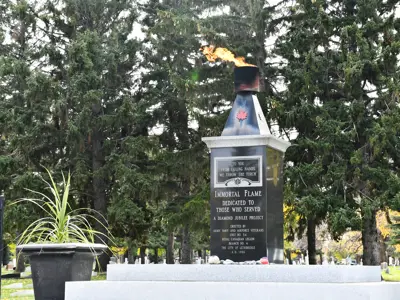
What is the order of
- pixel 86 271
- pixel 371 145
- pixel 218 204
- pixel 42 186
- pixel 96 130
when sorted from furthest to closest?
pixel 96 130 < pixel 42 186 < pixel 371 145 < pixel 218 204 < pixel 86 271

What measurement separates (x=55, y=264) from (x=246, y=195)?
172 inches

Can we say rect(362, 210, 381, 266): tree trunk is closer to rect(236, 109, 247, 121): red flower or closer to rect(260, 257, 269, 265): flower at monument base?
rect(236, 109, 247, 121): red flower

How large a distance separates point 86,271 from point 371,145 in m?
15.6

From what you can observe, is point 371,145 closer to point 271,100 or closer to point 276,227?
point 271,100

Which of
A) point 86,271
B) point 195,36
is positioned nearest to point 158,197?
point 195,36

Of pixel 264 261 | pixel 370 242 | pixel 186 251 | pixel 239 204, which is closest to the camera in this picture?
pixel 264 261

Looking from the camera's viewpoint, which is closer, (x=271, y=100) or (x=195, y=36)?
(x=271, y=100)

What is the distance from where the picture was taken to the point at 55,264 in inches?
327

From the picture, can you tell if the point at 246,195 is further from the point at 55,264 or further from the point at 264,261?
the point at 55,264

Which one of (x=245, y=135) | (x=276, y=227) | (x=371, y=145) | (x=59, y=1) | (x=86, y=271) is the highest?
Result: (x=59, y=1)

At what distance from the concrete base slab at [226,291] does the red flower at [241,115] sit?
14.9ft

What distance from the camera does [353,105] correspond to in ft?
75.7

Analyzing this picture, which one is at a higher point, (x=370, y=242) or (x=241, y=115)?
(x=241, y=115)

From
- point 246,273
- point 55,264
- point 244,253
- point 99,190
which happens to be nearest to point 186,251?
point 99,190
